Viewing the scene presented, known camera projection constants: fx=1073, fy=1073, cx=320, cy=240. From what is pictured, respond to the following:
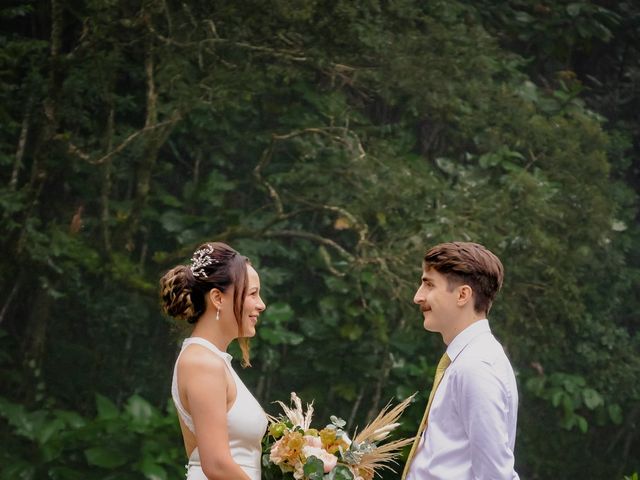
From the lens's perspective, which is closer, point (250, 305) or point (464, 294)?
point (464, 294)

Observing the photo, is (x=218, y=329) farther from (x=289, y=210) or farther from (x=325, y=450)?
(x=289, y=210)

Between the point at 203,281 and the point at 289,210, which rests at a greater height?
the point at 203,281

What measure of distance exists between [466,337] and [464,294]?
98 mm

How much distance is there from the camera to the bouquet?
2.53 m

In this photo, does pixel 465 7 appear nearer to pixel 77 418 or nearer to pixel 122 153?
pixel 122 153

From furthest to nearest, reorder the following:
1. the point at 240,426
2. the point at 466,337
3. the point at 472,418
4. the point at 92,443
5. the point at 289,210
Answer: the point at 289,210, the point at 92,443, the point at 240,426, the point at 466,337, the point at 472,418

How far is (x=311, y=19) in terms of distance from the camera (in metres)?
6.55

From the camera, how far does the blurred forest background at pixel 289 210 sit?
6.20 meters

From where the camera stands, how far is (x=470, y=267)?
2414 millimetres

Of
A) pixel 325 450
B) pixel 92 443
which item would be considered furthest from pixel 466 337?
pixel 92 443

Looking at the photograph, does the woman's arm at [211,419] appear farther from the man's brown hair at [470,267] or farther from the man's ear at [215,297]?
the man's brown hair at [470,267]

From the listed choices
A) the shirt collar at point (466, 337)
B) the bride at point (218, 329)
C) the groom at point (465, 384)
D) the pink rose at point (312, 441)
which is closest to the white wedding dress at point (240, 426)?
the bride at point (218, 329)

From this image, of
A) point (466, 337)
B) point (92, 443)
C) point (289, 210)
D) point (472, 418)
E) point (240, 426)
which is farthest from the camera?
point (289, 210)

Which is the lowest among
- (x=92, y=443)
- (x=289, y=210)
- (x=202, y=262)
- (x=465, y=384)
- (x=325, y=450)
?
(x=92, y=443)
